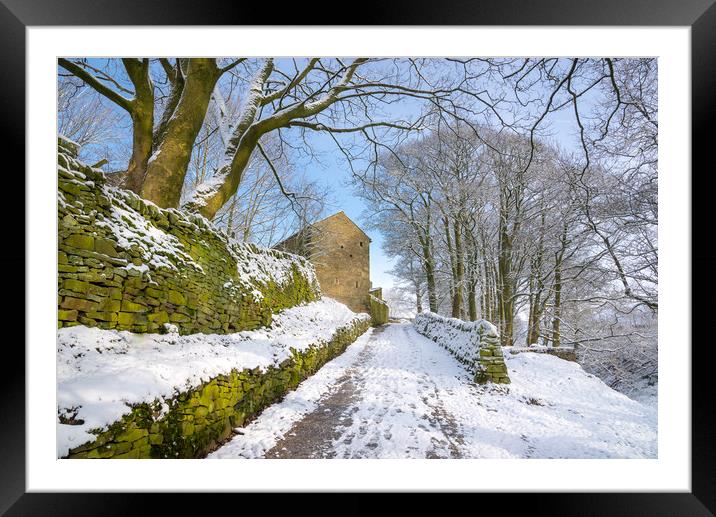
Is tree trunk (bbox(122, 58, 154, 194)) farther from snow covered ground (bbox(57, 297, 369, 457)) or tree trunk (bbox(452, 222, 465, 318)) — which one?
tree trunk (bbox(452, 222, 465, 318))

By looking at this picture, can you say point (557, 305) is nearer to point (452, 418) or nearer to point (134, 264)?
point (452, 418)

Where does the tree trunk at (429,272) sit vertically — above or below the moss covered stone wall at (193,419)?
above

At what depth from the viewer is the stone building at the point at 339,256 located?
4.57m

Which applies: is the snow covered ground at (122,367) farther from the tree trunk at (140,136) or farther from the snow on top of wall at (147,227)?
the tree trunk at (140,136)

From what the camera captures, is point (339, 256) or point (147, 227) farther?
point (339, 256)

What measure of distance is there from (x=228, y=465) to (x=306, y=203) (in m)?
3.72

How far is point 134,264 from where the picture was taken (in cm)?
192

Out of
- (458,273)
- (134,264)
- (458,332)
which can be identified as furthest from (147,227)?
(458,332)

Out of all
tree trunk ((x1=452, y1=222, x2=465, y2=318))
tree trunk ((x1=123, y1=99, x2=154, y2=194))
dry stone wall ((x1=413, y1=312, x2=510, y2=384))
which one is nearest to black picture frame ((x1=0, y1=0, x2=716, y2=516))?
tree trunk ((x1=123, y1=99, x2=154, y2=194))

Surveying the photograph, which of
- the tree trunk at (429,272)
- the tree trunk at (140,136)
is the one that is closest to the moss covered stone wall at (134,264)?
the tree trunk at (140,136)
